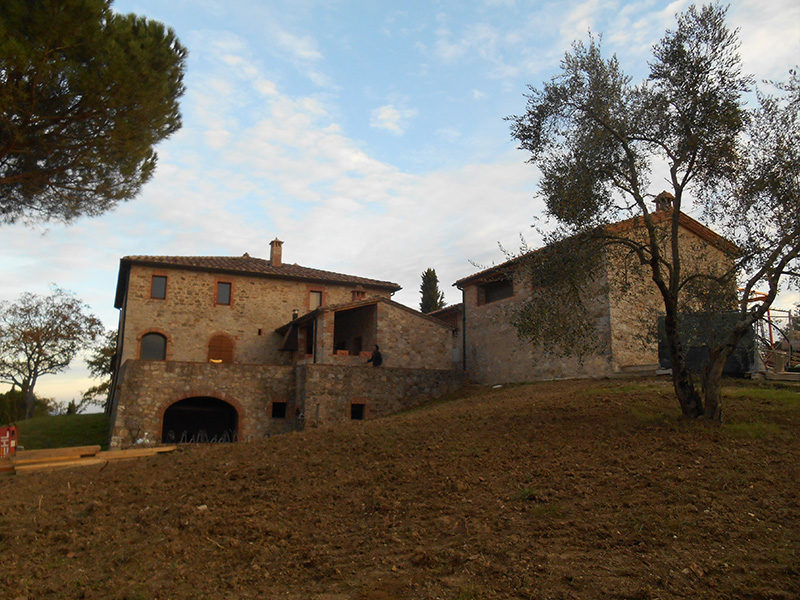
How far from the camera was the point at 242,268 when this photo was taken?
31.0m

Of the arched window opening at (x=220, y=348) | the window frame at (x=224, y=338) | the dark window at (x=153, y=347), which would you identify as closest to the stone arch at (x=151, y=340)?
the dark window at (x=153, y=347)

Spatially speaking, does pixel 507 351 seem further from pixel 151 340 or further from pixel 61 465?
pixel 151 340

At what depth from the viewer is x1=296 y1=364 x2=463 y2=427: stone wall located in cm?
2215

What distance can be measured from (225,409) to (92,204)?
13905 millimetres

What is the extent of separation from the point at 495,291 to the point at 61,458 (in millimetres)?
17300

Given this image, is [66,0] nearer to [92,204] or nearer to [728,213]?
[92,204]

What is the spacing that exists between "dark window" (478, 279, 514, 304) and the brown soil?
39.9ft

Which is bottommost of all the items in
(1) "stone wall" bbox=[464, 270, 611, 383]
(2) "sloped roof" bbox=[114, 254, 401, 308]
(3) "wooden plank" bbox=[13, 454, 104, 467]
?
(3) "wooden plank" bbox=[13, 454, 104, 467]

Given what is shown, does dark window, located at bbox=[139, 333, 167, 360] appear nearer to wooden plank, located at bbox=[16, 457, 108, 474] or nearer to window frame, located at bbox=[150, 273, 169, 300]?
window frame, located at bbox=[150, 273, 169, 300]

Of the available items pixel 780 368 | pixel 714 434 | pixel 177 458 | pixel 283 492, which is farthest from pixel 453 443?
pixel 780 368

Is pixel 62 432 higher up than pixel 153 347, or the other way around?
pixel 153 347

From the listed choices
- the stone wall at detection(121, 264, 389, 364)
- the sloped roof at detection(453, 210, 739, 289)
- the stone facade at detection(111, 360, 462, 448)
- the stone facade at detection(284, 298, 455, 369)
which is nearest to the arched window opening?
the stone wall at detection(121, 264, 389, 364)

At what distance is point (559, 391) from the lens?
17.9 meters

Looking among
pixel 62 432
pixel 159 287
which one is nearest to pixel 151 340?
pixel 159 287
